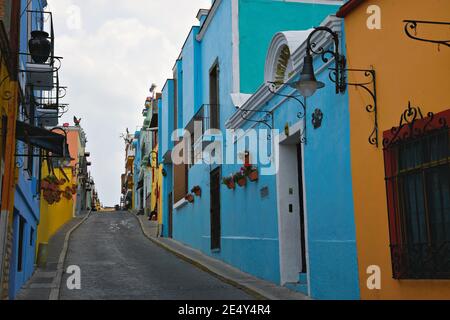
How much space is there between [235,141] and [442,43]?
8725 mm

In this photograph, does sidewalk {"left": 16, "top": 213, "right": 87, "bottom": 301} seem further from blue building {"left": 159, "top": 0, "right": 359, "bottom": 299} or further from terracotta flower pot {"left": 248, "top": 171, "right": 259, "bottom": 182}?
terracotta flower pot {"left": 248, "top": 171, "right": 259, "bottom": 182}

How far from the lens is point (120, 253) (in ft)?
59.6

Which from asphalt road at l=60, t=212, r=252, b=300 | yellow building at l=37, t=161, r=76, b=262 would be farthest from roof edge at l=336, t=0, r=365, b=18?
yellow building at l=37, t=161, r=76, b=262

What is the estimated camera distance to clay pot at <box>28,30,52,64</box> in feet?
36.7

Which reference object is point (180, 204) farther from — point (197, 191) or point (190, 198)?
point (197, 191)

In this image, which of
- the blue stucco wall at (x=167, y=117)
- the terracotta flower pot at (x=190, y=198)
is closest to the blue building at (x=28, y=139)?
the terracotta flower pot at (x=190, y=198)

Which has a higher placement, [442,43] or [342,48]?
[342,48]

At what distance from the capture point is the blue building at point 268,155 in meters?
8.44

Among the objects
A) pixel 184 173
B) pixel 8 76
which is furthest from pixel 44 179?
pixel 184 173

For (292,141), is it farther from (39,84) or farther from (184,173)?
(184,173)

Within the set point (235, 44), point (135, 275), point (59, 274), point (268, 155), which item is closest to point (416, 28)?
point (268, 155)

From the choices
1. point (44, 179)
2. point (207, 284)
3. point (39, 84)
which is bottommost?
point (207, 284)

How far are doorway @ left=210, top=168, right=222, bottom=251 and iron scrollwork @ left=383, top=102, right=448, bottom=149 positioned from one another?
9.36 meters

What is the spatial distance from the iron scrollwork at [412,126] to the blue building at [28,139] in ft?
17.7
